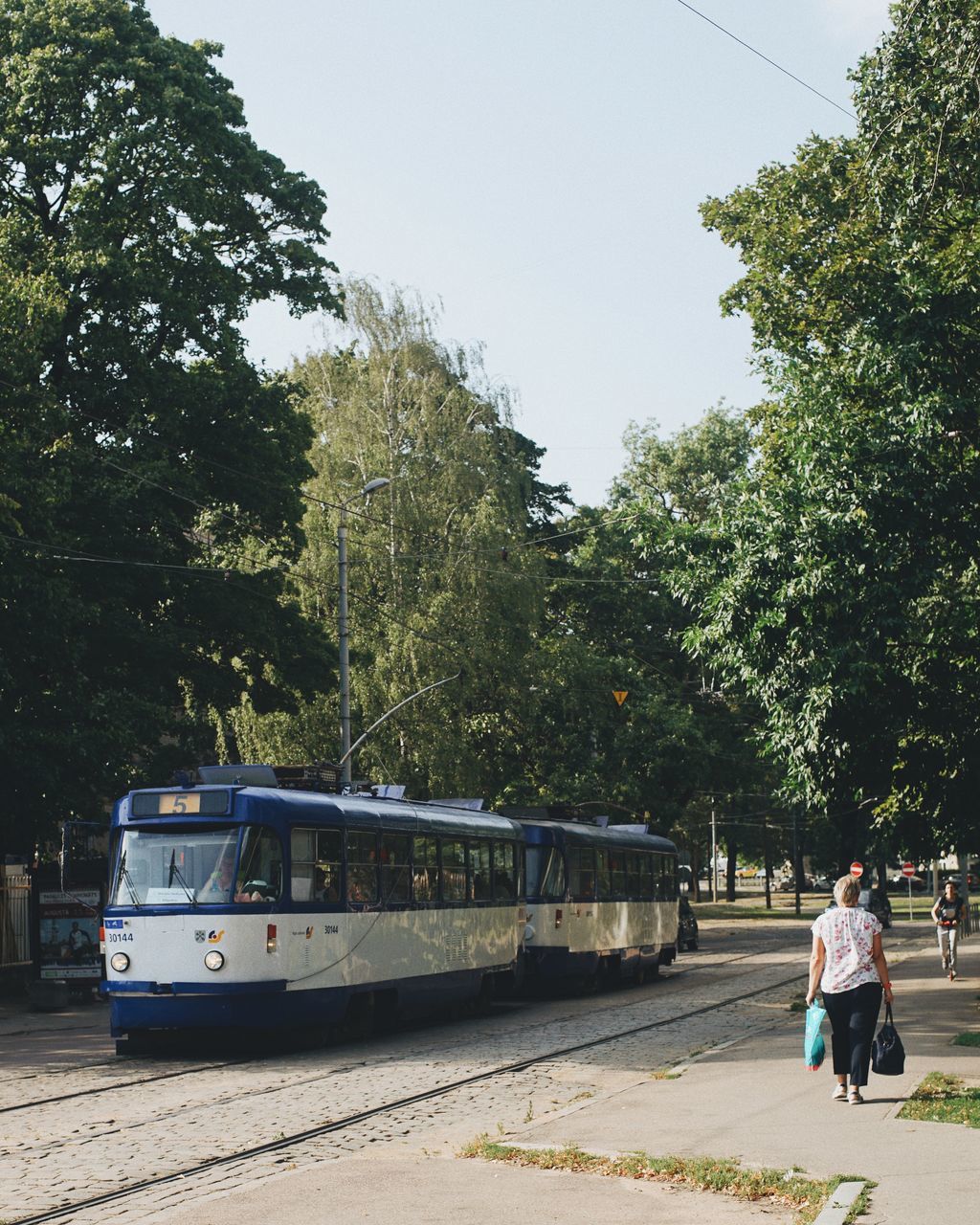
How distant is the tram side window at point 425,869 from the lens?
21.1 m

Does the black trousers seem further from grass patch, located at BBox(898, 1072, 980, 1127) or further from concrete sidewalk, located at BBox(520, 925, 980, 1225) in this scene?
grass patch, located at BBox(898, 1072, 980, 1127)

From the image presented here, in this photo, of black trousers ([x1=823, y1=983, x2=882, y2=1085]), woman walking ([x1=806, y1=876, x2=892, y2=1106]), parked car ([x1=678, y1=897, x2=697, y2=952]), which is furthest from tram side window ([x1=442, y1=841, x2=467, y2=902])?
parked car ([x1=678, y1=897, x2=697, y2=952])

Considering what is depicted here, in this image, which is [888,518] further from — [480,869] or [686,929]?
[686,929]

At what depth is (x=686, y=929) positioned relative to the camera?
146 feet

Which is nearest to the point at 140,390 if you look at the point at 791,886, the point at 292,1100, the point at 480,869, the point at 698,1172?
the point at 480,869

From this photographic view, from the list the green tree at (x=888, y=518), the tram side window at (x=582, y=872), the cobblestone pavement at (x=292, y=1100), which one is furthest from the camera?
the tram side window at (x=582, y=872)

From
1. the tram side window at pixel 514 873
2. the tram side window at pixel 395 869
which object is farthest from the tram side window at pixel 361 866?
the tram side window at pixel 514 873

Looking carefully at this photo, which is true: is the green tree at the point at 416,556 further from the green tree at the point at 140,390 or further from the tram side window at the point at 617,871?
the tram side window at the point at 617,871

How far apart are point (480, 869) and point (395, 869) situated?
322cm

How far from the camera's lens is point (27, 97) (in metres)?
32.6

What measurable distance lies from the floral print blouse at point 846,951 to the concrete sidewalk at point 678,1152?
2.91 feet

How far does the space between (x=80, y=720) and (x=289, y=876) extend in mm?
11795

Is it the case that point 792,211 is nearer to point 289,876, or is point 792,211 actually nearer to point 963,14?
point 963,14

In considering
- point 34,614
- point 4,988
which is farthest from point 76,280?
point 4,988
